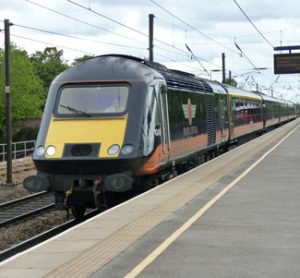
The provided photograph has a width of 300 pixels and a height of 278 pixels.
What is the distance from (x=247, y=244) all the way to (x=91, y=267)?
2.05 metres

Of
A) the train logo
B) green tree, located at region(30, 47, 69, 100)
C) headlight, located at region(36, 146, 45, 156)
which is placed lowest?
headlight, located at region(36, 146, 45, 156)

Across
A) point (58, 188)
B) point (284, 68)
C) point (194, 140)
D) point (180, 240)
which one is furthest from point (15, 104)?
point (180, 240)

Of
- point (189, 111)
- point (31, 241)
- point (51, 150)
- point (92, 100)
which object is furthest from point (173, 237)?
point (189, 111)

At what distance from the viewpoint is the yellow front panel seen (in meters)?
11.2

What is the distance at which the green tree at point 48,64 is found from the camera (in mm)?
93625

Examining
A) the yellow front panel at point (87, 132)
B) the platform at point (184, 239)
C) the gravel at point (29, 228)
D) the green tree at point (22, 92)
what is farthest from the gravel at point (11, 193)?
the green tree at point (22, 92)

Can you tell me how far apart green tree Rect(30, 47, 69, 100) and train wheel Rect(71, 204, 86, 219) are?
75.8m

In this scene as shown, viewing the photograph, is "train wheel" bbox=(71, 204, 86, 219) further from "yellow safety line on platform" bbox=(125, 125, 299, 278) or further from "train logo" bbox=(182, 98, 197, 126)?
"train logo" bbox=(182, 98, 197, 126)

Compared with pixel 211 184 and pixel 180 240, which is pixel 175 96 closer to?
pixel 211 184

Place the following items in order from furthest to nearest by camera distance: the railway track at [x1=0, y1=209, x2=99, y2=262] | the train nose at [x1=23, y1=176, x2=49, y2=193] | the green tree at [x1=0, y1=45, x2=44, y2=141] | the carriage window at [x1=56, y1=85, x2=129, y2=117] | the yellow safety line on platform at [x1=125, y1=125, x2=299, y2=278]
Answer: the green tree at [x1=0, y1=45, x2=44, y2=141], the carriage window at [x1=56, y1=85, x2=129, y2=117], the train nose at [x1=23, y1=176, x2=49, y2=193], the railway track at [x1=0, y1=209, x2=99, y2=262], the yellow safety line on platform at [x1=125, y1=125, x2=299, y2=278]

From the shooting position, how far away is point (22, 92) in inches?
2589

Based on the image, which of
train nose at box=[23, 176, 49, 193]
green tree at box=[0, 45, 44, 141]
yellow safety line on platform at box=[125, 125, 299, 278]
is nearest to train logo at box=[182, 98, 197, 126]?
yellow safety line on platform at box=[125, 125, 299, 278]

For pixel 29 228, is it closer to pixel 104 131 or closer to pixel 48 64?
pixel 104 131

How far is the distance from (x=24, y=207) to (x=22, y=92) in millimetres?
51476
